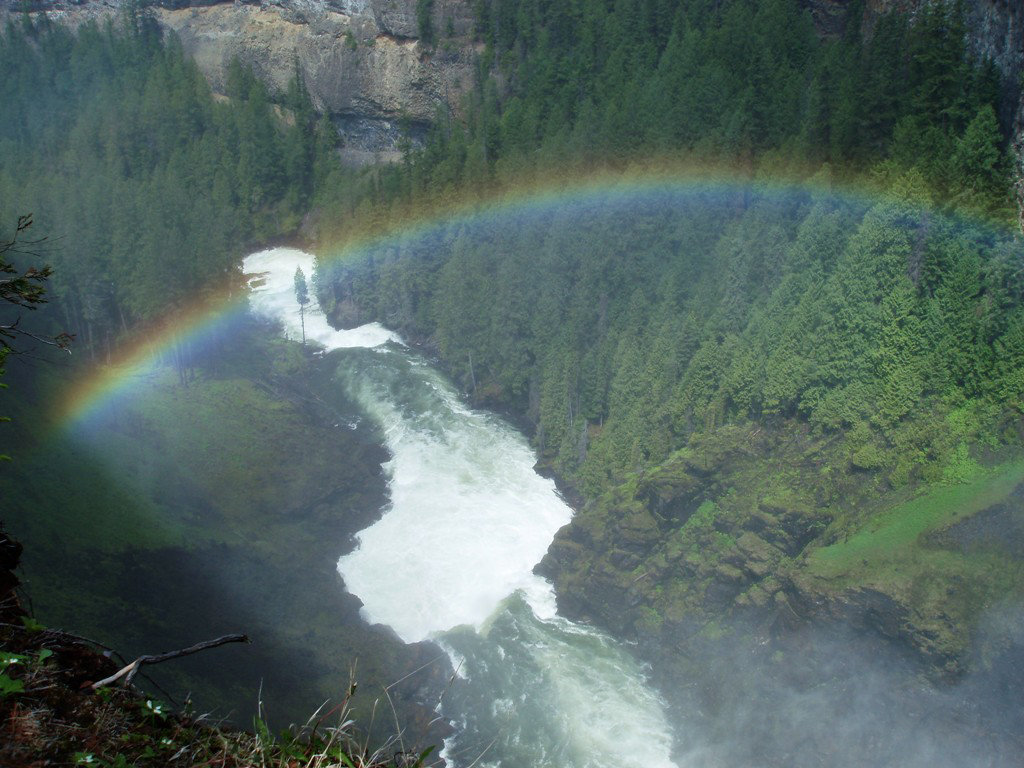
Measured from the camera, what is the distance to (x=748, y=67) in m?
56.5

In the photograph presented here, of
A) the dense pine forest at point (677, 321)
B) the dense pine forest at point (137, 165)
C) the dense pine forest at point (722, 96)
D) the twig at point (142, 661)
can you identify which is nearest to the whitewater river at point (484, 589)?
the dense pine forest at point (677, 321)

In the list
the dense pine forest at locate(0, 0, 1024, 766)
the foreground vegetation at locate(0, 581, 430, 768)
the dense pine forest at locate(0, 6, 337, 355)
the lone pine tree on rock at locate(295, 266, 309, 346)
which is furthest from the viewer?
the lone pine tree on rock at locate(295, 266, 309, 346)

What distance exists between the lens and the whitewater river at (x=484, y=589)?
30.3 m

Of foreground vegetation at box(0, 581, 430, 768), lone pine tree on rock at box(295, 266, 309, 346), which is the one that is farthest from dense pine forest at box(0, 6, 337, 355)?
foreground vegetation at box(0, 581, 430, 768)

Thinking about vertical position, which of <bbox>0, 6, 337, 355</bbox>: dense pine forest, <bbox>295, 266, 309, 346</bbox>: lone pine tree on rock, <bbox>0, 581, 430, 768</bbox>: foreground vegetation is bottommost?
<bbox>295, 266, 309, 346</bbox>: lone pine tree on rock

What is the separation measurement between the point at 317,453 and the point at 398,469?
4.77m

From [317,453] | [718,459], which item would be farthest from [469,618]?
[317,453]

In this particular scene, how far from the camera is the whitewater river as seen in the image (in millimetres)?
30312

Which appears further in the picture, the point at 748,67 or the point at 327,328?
the point at 327,328

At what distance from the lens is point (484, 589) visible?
3872 cm

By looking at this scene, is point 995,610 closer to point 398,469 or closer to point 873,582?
point 873,582

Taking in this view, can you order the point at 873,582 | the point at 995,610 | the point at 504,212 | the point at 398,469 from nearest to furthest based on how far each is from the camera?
the point at 995,610 < the point at 873,582 < the point at 398,469 < the point at 504,212

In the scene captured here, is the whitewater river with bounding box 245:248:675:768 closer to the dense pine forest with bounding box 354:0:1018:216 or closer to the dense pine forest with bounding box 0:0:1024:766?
the dense pine forest with bounding box 0:0:1024:766

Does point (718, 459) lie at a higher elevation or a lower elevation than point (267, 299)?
higher
